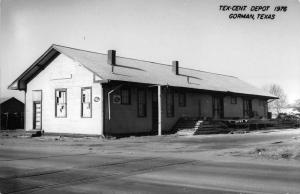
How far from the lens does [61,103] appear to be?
26.0 m

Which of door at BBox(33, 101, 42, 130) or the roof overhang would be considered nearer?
the roof overhang

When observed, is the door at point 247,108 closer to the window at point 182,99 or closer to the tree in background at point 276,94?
the window at point 182,99

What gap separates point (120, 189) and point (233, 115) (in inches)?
1127

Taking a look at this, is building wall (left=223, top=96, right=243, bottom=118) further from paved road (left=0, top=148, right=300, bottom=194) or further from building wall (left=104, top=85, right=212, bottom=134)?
paved road (left=0, top=148, right=300, bottom=194)

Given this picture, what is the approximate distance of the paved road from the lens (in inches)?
300

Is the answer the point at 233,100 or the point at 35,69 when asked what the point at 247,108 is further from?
A: the point at 35,69

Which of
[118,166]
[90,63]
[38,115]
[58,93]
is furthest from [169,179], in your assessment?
[38,115]

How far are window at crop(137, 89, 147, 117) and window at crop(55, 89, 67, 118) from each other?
4964mm

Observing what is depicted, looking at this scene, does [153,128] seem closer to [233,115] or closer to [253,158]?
[233,115]

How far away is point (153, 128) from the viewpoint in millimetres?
26859

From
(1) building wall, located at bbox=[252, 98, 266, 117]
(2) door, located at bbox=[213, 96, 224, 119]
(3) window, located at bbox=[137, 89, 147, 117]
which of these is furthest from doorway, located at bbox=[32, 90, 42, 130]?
(1) building wall, located at bbox=[252, 98, 266, 117]

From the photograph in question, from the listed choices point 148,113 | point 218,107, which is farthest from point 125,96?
point 218,107

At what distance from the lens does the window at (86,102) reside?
2418 cm

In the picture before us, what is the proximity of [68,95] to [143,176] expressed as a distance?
17.4 meters
